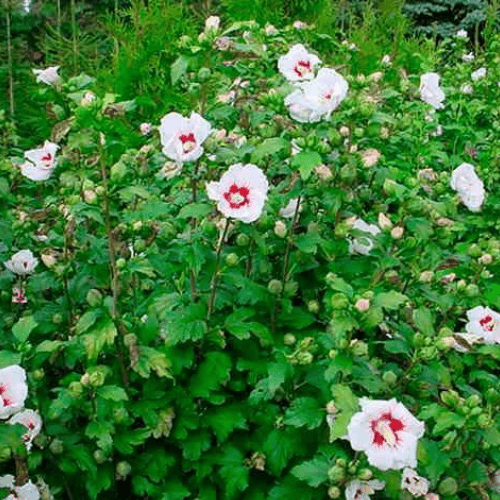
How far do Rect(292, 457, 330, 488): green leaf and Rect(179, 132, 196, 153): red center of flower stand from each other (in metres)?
0.80

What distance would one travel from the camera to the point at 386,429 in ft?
5.50

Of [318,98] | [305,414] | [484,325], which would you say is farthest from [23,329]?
[484,325]

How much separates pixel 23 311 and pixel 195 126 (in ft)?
2.93

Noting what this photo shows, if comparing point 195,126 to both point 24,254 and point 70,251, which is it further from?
point 24,254

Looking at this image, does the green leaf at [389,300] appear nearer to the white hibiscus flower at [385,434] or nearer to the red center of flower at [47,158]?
the white hibiscus flower at [385,434]

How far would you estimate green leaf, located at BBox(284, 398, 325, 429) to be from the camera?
1.90 m

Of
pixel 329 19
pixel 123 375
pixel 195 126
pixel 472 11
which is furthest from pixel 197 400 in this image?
pixel 472 11

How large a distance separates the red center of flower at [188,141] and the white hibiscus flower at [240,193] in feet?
0.42

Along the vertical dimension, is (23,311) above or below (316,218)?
below

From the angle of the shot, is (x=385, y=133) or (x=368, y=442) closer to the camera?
(x=368, y=442)

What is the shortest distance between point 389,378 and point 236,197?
1.82 ft

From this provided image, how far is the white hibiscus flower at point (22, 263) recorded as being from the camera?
7.95 feet

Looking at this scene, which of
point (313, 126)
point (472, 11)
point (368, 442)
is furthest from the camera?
point (472, 11)

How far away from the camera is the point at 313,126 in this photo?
6.97 ft
